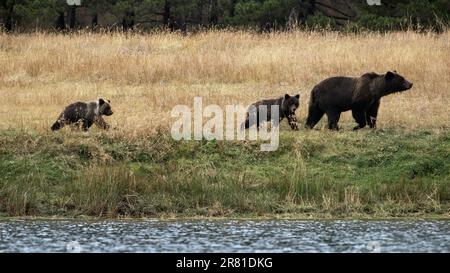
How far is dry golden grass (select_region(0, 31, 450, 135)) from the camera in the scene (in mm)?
19625

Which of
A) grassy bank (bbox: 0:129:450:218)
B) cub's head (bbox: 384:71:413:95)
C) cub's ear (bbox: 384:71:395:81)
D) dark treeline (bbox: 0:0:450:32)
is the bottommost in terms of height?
grassy bank (bbox: 0:129:450:218)

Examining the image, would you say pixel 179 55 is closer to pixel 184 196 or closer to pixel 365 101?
pixel 365 101

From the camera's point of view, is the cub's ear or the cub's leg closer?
the cub's leg

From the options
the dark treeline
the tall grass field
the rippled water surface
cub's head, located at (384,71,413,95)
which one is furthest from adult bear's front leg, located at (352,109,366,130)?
the dark treeline

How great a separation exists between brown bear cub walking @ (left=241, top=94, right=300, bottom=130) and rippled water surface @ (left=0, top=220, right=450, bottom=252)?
427cm

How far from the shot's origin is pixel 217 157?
50.9 ft

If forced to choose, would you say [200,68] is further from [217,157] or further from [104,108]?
[217,157]

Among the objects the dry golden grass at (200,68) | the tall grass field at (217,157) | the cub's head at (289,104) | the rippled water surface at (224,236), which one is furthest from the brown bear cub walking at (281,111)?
the rippled water surface at (224,236)

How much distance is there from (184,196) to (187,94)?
6544 millimetres

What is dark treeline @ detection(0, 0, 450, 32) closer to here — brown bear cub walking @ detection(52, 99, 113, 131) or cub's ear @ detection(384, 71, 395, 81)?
cub's ear @ detection(384, 71, 395, 81)

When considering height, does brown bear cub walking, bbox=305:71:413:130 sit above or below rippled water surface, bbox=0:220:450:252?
above

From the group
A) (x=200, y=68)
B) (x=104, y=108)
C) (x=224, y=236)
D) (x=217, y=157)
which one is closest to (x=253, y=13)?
(x=200, y=68)

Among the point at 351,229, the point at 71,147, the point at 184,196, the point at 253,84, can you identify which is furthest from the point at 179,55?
the point at 351,229

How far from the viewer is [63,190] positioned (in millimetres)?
14211
